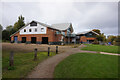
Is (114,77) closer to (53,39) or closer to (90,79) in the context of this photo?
(90,79)

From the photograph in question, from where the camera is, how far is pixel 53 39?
28.8 m

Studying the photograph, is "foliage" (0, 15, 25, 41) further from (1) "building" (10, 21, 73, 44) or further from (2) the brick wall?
(2) the brick wall

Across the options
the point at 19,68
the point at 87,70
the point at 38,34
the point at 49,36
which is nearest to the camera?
the point at 87,70

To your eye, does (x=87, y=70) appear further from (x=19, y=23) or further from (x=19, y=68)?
(x=19, y=23)

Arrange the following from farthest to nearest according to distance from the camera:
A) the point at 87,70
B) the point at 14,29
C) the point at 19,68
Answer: the point at 14,29
the point at 19,68
the point at 87,70

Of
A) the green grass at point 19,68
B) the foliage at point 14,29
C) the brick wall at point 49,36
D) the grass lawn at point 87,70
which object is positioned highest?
the foliage at point 14,29

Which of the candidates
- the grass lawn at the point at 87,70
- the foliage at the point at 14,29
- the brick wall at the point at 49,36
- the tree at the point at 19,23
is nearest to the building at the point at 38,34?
the brick wall at the point at 49,36

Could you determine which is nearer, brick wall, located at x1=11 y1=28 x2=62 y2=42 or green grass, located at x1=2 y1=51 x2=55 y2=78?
green grass, located at x1=2 y1=51 x2=55 y2=78

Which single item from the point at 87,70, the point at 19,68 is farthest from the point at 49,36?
the point at 87,70

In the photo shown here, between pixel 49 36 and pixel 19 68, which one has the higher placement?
pixel 49 36

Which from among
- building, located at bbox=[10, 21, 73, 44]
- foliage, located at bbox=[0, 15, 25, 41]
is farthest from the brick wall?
foliage, located at bbox=[0, 15, 25, 41]

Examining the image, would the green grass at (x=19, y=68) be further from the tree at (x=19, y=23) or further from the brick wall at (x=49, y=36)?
the tree at (x=19, y=23)

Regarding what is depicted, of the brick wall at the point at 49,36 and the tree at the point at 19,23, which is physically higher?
the tree at the point at 19,23

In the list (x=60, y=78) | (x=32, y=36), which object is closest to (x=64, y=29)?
(x=32, y=36)
